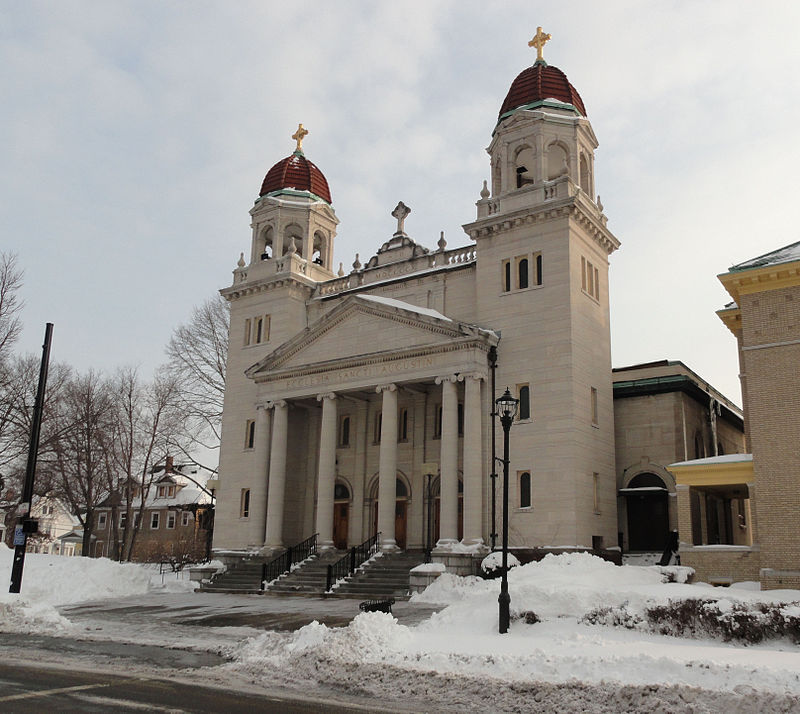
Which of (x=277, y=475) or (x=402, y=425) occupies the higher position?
(x=402, y=425)

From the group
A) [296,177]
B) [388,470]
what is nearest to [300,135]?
[296,177]

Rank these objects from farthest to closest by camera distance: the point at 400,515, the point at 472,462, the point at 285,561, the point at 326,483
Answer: the point at 400,515 < the point at 326,483 < the point at 285,561 < the point at 472,462

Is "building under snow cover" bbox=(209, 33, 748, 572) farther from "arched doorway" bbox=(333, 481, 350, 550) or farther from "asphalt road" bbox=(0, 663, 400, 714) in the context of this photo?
"asphalt road" bbox=(0, 663, 400, 714)

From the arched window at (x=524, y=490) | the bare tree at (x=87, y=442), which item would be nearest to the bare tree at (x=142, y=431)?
the bare tree at (x=87, y=442)

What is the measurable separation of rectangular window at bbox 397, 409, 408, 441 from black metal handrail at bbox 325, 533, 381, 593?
5.08 metres

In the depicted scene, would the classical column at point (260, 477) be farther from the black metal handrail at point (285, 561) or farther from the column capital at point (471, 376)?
the column capital at point (471, 376)

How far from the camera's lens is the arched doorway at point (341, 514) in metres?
37.7

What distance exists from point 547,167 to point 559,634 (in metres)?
24.3

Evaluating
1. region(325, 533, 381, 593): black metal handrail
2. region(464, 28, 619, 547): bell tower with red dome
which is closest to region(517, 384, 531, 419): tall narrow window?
region(464, 28, 619, 547): bell tower with red dome

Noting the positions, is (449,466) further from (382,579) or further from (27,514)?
(27,514)

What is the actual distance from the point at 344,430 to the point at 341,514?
403 centimetres

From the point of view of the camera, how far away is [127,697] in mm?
10281

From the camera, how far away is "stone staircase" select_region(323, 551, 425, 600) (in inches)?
1109

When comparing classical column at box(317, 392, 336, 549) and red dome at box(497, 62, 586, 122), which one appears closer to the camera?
classical column at box(317, 392, 336, 549)
